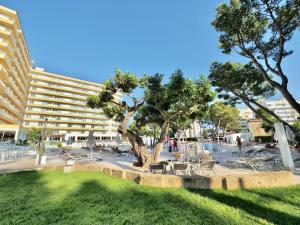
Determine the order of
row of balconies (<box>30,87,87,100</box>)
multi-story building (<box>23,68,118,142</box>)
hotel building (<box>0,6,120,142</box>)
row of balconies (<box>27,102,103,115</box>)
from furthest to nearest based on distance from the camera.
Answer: row of balconies (<box>30,87,87,100</box>) < multi-story building (<box>23,68,118,142</box>) < row of balconies (<box>27,102,103,115</box>) < hotel building (<box>0,6,120,142</box>)

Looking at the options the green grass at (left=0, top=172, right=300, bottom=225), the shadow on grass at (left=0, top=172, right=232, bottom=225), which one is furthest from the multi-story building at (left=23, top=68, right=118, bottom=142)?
the green grass at (left=0, top=172, right=300, bottom=225)

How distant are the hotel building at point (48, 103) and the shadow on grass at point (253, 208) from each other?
43264mm

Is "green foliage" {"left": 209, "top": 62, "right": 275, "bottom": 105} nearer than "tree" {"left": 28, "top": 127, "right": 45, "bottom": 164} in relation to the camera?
No

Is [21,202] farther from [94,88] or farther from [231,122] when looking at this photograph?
[94,88]

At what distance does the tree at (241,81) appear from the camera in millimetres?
17094

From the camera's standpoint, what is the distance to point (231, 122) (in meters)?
53.5

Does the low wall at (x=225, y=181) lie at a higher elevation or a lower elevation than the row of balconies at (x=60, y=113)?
lower

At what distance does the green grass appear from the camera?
391 centimetres

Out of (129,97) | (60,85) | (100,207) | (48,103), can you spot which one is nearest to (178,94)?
(129,97)

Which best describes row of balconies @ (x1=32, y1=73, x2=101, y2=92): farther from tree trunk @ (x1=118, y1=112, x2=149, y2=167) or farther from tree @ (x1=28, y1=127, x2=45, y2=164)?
tree trunk @ (x1=118, y1=112, x2=149, y2=167)

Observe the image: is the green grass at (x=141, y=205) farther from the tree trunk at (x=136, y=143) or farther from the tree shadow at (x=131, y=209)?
the tree trunk at (x=136, y=143)

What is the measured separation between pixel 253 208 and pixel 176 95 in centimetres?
789

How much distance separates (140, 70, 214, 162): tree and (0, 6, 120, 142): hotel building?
37.2m

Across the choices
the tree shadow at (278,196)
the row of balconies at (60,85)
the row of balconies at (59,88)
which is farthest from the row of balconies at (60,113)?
the tree shadow at (278,196)
